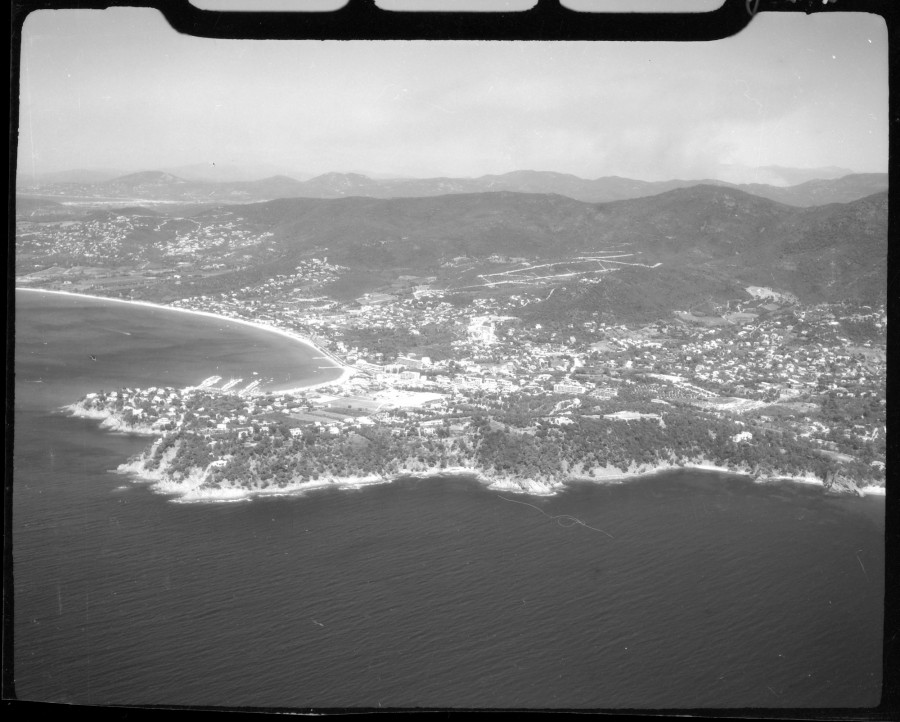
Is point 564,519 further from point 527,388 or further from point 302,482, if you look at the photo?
point 302,482

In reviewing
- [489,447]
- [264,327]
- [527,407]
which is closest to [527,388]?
[527,407]

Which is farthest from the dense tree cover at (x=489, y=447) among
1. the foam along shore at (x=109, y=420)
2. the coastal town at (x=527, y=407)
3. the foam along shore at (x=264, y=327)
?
the foam along shore at (x=264, y=327)

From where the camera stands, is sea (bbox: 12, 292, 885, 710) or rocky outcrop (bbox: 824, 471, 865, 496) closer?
sea (bbox: 12, 292, 885, 710)

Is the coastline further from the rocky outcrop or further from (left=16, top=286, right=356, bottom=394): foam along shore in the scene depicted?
(left=16, top=286, right=356, bottom=394): foam along shore

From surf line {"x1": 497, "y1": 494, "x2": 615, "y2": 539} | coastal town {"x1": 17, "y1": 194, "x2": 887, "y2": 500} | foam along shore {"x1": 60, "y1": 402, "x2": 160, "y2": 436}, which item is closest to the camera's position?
coastal town {"x1": 17, "y1": 194, "x2": 887, "y2": 500}

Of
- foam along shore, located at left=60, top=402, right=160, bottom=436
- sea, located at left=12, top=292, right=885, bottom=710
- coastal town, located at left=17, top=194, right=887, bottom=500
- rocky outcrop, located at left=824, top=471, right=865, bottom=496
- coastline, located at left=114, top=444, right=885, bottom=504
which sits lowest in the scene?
sea, located at left=12, top=292, right=885, bottom=710

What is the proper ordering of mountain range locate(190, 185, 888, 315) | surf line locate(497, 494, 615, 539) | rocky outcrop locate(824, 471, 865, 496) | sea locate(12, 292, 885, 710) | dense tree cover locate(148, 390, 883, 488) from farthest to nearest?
mountain range locate(190, 185, 888, 315)
surf line locate(497, 494, 615, 539)
dense tree cover locate(148, 390, 883, 488)
rocky outcrop locate(824, 471, 865, 496)
sea locate(12, 292, 885, 710)

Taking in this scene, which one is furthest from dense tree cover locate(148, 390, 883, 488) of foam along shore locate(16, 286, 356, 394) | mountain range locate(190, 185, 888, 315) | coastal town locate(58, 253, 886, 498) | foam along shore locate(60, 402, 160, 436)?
mountain range locate(190, 185, 888, 315)

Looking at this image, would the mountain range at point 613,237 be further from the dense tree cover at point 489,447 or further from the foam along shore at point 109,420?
the foam along shore at point 109,420

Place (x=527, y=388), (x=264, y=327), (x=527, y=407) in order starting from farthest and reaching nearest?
(x=264, y=327), (x=527, y=388), (x=527, y=407)
